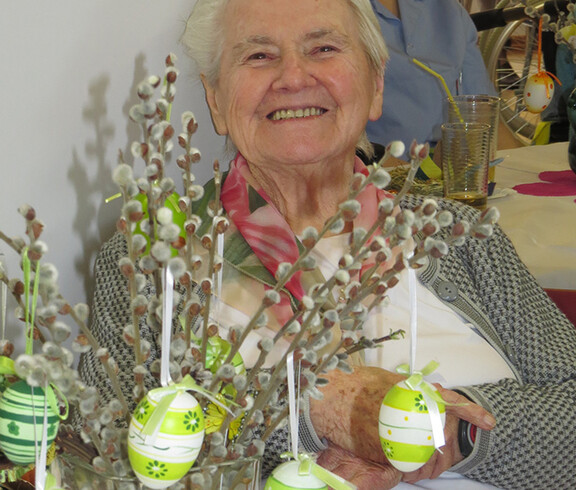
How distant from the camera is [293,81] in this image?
1.38 m

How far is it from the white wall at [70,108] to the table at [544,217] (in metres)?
0.88

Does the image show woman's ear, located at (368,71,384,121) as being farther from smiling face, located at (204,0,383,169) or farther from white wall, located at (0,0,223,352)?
white wall, located at (0,0,223,352)

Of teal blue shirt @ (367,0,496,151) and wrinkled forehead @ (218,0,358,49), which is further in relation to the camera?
teal blue shirt @ (367,0,496,151)

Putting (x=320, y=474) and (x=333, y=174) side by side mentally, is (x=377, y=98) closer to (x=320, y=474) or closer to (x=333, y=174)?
(x=333, y=174)

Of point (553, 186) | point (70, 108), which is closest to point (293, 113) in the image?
point (70, 108)

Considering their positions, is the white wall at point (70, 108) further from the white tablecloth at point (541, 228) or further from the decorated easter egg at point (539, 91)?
the decorated easter egg at point (539, 91)

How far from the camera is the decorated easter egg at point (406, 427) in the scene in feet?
2.53

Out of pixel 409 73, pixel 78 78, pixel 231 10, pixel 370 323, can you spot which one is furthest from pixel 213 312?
pixel 409 73

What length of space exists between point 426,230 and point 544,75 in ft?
6.53

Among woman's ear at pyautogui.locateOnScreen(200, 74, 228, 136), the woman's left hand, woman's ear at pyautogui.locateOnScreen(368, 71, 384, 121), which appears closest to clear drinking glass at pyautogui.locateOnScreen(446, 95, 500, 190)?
woman's ear at pyautogui.locateOnScreen(368, 71, 384, 121)

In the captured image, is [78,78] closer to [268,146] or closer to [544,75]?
[268,146]

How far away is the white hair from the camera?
1.47 m

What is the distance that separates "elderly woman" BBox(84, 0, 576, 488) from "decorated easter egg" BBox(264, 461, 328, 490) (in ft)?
1.92

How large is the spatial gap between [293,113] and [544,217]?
816mm
